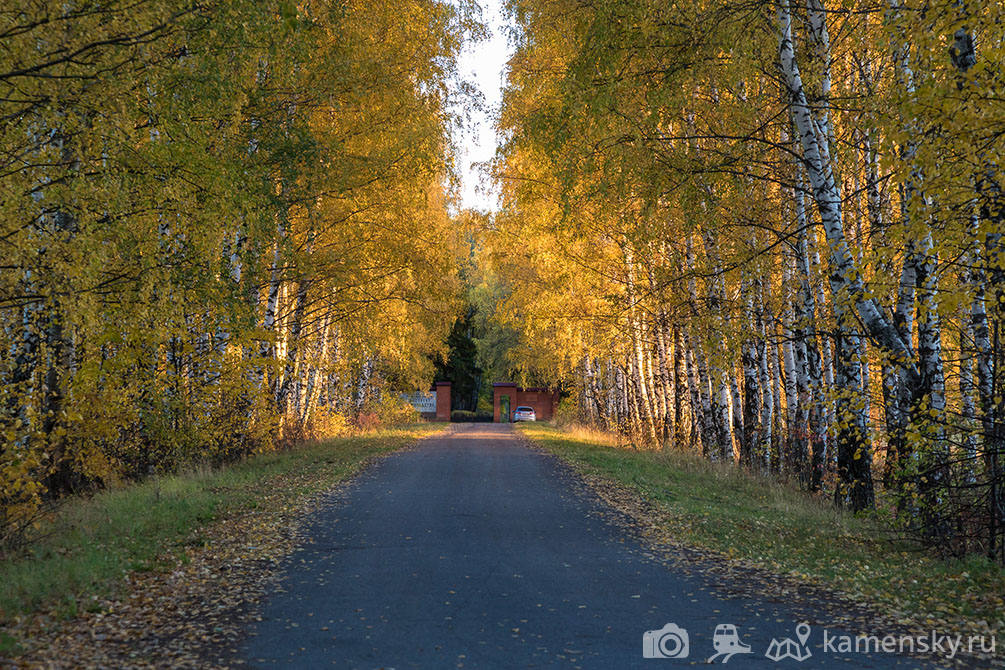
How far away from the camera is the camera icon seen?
556cm

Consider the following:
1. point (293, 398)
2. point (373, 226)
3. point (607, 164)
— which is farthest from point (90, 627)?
point (293, 398)

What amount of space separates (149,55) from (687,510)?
30.3 feet

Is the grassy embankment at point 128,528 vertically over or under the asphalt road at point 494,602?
over

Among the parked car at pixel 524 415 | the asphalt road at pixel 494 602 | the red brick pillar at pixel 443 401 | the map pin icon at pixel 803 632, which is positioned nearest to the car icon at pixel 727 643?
the asphalt road at pixel 494 602

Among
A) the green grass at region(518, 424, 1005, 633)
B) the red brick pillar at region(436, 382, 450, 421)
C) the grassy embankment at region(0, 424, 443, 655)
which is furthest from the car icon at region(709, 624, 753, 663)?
the red brick pillar at region(436, 382, 450, 421)

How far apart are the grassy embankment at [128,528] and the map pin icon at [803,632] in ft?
18.3

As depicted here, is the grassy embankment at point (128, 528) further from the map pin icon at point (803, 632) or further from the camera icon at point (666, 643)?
the map pin icon at point (803, 632)

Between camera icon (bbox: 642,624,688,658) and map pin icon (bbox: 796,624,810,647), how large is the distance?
0.83 m

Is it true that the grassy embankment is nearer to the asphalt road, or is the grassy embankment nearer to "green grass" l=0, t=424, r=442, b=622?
"green grass" l=0, t=424, r=442, b=622

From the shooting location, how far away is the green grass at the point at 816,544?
697 centimetres

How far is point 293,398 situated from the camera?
2792 centimetres

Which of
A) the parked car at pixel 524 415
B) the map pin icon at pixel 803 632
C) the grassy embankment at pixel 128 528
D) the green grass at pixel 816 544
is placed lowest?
the parked car at pixel 524 415

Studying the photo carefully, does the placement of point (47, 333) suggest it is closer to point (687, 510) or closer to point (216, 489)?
point (216, 489)

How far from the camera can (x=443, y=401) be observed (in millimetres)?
66125
